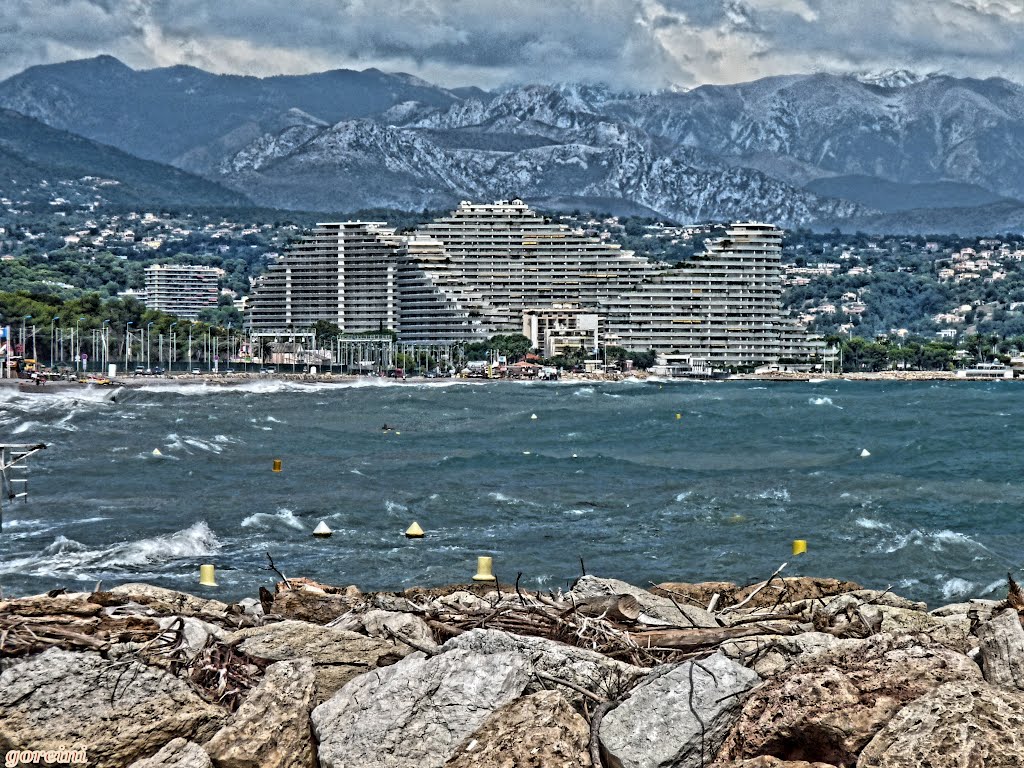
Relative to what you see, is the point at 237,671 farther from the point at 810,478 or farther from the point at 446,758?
the point at 810,478

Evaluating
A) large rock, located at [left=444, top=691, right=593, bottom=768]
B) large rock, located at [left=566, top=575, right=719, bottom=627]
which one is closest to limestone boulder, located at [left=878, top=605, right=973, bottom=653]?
large rock, located at [left=566, top=575, right=719, bottom=627]

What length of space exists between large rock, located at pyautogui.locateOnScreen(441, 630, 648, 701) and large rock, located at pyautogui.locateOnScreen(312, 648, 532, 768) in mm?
111

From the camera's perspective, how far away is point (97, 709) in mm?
9492

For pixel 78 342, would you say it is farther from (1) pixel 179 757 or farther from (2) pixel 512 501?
(1) pixel 179 757

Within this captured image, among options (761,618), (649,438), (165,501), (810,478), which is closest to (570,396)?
(649,438)

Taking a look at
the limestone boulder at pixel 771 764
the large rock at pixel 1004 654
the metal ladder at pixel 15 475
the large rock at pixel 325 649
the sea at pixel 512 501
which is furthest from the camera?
the metal ladder at pixel 15 475

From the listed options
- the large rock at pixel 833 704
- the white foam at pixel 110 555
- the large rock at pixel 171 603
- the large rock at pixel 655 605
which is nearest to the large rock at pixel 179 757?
the large rock at pixel 171 603

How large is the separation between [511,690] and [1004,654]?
283cm

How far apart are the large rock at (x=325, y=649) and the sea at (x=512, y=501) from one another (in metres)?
2.50

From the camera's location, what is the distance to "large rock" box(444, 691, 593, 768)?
8820 mm

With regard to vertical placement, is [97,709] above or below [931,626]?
above

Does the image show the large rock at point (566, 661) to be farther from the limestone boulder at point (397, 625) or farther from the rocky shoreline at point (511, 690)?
the limestone boulder at point (397, 625)

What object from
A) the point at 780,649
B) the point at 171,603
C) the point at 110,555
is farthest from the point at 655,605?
the point at 110,555

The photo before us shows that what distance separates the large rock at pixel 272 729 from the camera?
9.28m
